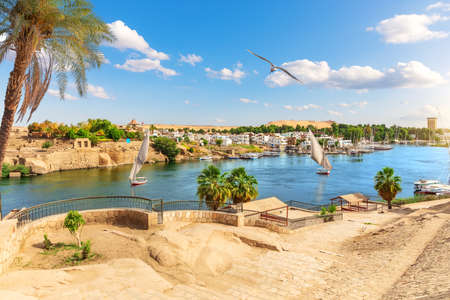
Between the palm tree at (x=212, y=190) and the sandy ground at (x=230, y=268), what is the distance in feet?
26.9

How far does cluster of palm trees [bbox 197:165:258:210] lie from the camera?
2208cm

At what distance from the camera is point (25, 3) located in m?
8.75

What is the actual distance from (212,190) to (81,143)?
71165mm

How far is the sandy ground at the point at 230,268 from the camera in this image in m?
6.85

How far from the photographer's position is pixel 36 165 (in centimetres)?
6278

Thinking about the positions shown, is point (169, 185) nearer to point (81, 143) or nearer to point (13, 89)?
A: point (81, 143)

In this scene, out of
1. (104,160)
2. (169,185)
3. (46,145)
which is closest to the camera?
(169,185)

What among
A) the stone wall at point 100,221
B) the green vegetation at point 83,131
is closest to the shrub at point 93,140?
the green vegetation at point 83,131

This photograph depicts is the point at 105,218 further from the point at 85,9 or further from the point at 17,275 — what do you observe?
the point at 85,9

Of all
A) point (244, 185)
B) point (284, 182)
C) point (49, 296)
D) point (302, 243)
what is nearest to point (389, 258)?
point (302, 243)

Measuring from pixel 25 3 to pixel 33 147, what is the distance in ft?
285

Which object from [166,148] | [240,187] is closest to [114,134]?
[166,148]

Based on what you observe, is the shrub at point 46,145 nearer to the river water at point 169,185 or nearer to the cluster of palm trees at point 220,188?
the river water at point 169,185

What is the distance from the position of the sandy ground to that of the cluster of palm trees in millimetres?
8260
